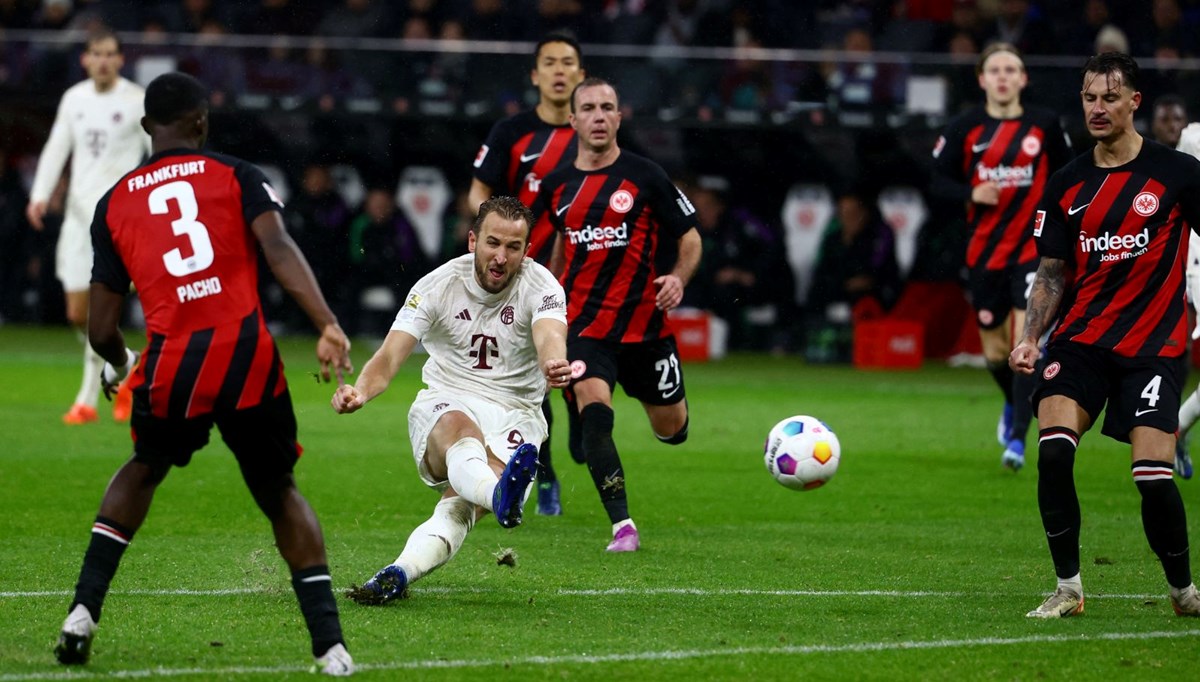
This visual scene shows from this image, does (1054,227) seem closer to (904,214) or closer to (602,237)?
(602,237)

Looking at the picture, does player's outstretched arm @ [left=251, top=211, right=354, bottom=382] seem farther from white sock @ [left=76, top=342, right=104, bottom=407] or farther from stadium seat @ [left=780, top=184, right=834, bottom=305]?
stadium seat @ [left=780, top=184, right=834, bottom=305]

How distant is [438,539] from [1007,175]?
20.3ft

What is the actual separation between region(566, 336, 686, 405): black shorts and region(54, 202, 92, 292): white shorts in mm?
5529

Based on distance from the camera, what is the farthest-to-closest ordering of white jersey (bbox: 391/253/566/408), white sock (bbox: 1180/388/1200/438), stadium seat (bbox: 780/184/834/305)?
stadium seat (bbox: 780/184/834/305)
white sock (bbox: 1180/388/1200/438)
white jersey (bbox: 391/253/566/408)

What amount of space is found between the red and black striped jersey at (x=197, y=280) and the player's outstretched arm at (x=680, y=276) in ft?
11.0

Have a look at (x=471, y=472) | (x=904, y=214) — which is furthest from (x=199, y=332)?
(x=904, y=214)

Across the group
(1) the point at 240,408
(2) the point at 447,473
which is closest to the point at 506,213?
(2) the point at 447,473

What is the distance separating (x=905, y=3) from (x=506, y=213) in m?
14.2

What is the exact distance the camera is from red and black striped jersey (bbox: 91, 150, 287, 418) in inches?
217

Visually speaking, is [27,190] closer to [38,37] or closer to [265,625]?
[38,37]

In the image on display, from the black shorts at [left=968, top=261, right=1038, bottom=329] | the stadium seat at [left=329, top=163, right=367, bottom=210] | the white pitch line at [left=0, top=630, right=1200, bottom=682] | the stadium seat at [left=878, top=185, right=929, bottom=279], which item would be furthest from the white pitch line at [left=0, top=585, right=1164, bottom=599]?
the stadium seat at [left=329, top=163, right=367, bottom=210]

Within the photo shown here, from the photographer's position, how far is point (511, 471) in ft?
21.0

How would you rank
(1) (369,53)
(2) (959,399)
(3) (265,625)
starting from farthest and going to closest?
1. (1) (369,53)
2. (2) (959,399)
3. (3) (265,625)

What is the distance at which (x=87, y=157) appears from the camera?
43.3 feet
